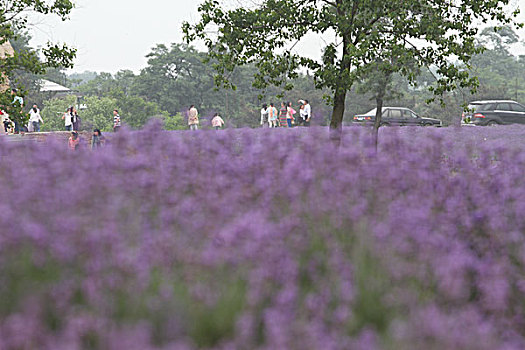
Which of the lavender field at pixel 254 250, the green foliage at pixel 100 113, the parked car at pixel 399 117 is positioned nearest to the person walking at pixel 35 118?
the parked car at pixel 399 117

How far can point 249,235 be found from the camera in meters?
2.72

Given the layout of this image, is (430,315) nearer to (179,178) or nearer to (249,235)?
(249,235)

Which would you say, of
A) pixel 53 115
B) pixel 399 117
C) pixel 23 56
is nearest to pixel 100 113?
pixel 53 115

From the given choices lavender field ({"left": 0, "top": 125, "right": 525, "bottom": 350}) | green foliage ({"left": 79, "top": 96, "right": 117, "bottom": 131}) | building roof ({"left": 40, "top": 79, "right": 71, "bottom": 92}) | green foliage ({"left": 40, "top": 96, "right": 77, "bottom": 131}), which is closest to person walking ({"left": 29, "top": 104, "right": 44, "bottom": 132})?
lavender field ({"left": 0, "top": 125, "right": 525, "bottom": 350})

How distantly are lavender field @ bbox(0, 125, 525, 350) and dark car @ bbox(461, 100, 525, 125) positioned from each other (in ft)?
89.0

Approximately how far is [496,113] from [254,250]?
3035 centimetres

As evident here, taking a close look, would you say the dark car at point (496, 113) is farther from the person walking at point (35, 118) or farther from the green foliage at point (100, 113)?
the green foliage at point (100, 113)

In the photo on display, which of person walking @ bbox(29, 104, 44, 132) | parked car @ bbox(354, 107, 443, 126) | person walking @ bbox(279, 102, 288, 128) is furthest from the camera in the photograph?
parked car @ bbox(354, 107, 443, 126)

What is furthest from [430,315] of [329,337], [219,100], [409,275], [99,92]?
[99,92]

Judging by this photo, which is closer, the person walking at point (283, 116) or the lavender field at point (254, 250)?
the lavender field at point (254, 250)

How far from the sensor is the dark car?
2959cm

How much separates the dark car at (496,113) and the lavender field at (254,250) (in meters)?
27.1

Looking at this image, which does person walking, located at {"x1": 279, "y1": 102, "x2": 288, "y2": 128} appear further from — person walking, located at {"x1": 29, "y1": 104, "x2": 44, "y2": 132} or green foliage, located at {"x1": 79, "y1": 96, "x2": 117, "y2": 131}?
green foliage, located at {"x1": 79, "y1": 96, "x2": 117, "y2": 131}

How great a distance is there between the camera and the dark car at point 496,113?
29.6m
